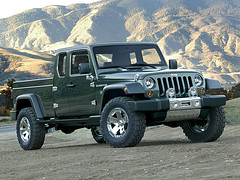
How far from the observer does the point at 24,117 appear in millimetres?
12320

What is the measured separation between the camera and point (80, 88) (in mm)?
10688

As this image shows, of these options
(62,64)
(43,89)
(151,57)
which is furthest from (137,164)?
(43,89)

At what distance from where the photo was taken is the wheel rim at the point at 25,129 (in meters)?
12.2

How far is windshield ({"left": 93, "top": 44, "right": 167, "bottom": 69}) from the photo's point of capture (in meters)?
10.7

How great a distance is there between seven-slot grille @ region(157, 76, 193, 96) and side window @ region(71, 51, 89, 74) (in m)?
1.94

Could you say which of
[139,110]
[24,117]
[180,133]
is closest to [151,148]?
[139,110]

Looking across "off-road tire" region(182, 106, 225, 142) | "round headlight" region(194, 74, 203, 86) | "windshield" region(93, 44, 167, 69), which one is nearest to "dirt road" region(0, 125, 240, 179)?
"off-road tire" region(182, 106, 225, 142)

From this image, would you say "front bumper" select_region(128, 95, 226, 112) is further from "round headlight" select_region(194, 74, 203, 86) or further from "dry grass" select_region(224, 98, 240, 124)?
"dry grass" select_region(224, 98, 240, 124)

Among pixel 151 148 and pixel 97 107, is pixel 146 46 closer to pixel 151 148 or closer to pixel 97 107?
pixel 97 107

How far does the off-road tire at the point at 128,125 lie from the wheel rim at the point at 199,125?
1946 mm

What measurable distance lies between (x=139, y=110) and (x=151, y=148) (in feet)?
2.39

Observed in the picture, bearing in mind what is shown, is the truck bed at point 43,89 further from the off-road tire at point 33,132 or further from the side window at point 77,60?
the side window at point 77,60

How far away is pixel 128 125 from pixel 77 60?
2.34 meters

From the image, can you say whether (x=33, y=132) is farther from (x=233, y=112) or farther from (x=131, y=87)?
(x=233, y=112)
